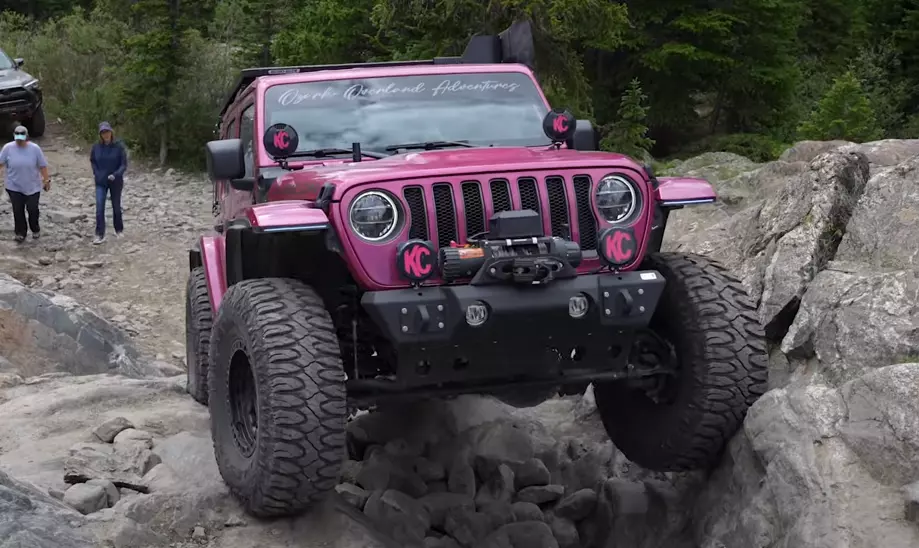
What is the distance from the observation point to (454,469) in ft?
20.9

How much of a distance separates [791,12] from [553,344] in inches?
597

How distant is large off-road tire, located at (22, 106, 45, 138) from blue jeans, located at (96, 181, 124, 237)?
619cm

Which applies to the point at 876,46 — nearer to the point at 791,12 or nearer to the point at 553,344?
the point at 791,12

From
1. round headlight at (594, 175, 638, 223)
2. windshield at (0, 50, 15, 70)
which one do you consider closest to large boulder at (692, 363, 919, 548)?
round headlight at (594, 175, 638, 223)

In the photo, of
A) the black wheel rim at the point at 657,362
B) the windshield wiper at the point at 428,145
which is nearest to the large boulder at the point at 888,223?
the black wheel rim at the point at 657,362

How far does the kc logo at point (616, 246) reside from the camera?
479 cm

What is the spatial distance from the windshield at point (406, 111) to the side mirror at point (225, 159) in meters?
0.34

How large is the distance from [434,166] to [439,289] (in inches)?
24.6

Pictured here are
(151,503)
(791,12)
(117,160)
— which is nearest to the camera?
(151,503)

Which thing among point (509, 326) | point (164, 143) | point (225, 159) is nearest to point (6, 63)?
point (164, 143)

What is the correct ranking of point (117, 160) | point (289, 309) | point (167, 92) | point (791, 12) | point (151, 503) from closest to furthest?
1. point (289, 309)
2. point (151, 503)
3. point (117, 160)
4. point (791, 12)
5. point (167, 92)

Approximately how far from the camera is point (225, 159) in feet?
18.4

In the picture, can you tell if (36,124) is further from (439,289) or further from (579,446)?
(439,289)

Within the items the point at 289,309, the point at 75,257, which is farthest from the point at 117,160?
the point at 289,309
